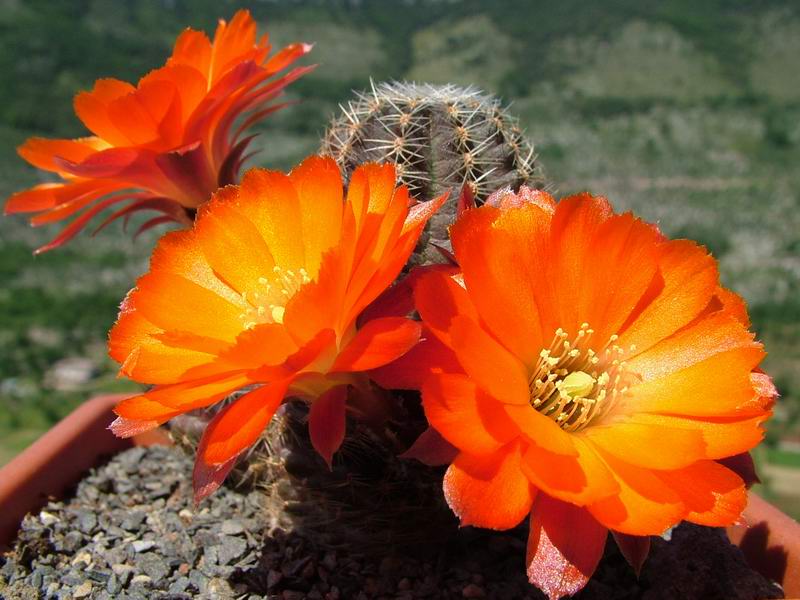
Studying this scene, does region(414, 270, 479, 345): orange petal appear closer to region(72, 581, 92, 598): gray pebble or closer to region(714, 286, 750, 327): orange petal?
region(714, 286, 750, 327): orange petal

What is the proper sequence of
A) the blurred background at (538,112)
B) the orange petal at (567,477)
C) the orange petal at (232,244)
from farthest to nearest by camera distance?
the blurred background at (538,112) < the orange petal at (232,244) < the orange petal at (567,477)

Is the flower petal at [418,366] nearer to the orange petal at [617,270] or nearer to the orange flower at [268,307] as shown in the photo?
the orange flower at [268,307]

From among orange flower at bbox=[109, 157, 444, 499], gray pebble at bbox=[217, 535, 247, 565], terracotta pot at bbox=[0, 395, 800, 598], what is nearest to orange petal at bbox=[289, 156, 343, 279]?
orange flower at bbox=[109, 157, 444, 499]

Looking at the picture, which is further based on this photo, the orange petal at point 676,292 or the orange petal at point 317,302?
the orange petal at point 676,292

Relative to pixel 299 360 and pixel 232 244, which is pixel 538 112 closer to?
pixel 232 244

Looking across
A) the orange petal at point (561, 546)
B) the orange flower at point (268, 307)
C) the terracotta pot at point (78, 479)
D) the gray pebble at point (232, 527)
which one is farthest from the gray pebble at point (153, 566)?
the orange petal at point (561, 546)

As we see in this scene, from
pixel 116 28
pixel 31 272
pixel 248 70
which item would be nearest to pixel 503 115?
pixel 248 70

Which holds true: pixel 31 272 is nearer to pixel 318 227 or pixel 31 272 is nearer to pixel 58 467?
pixel 58 467
